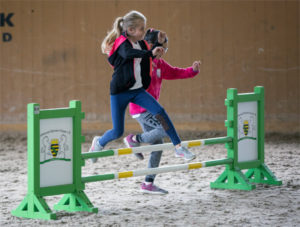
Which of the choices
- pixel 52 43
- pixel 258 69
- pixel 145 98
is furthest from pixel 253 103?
pixel 52 43

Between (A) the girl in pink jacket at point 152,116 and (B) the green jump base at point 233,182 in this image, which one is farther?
(B) the green jump base at point 233,182

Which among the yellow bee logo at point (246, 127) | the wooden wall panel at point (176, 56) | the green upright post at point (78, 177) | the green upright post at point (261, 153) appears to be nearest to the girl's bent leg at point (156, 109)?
the green upright post at point (78, 177)

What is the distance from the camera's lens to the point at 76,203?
4.56m

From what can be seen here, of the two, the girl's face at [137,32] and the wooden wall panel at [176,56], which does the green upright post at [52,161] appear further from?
the wooden wall panel at [176,56]

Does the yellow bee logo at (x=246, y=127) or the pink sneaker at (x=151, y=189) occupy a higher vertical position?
the yellow bee logo at (x=246, y=127)

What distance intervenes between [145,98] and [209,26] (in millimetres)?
4362

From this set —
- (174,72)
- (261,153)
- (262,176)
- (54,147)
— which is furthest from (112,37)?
(262,176)

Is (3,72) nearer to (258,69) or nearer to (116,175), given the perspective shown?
(258,69)

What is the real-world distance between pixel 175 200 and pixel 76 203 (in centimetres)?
81

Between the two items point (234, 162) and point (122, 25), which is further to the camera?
point (234, 162)

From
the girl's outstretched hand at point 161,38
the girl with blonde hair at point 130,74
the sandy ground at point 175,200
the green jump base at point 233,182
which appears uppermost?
the girl's outstretched hand at point 161,38

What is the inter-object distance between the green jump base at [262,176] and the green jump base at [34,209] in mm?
2059

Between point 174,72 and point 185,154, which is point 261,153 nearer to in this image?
point 185,154

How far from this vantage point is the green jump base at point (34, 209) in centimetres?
429
